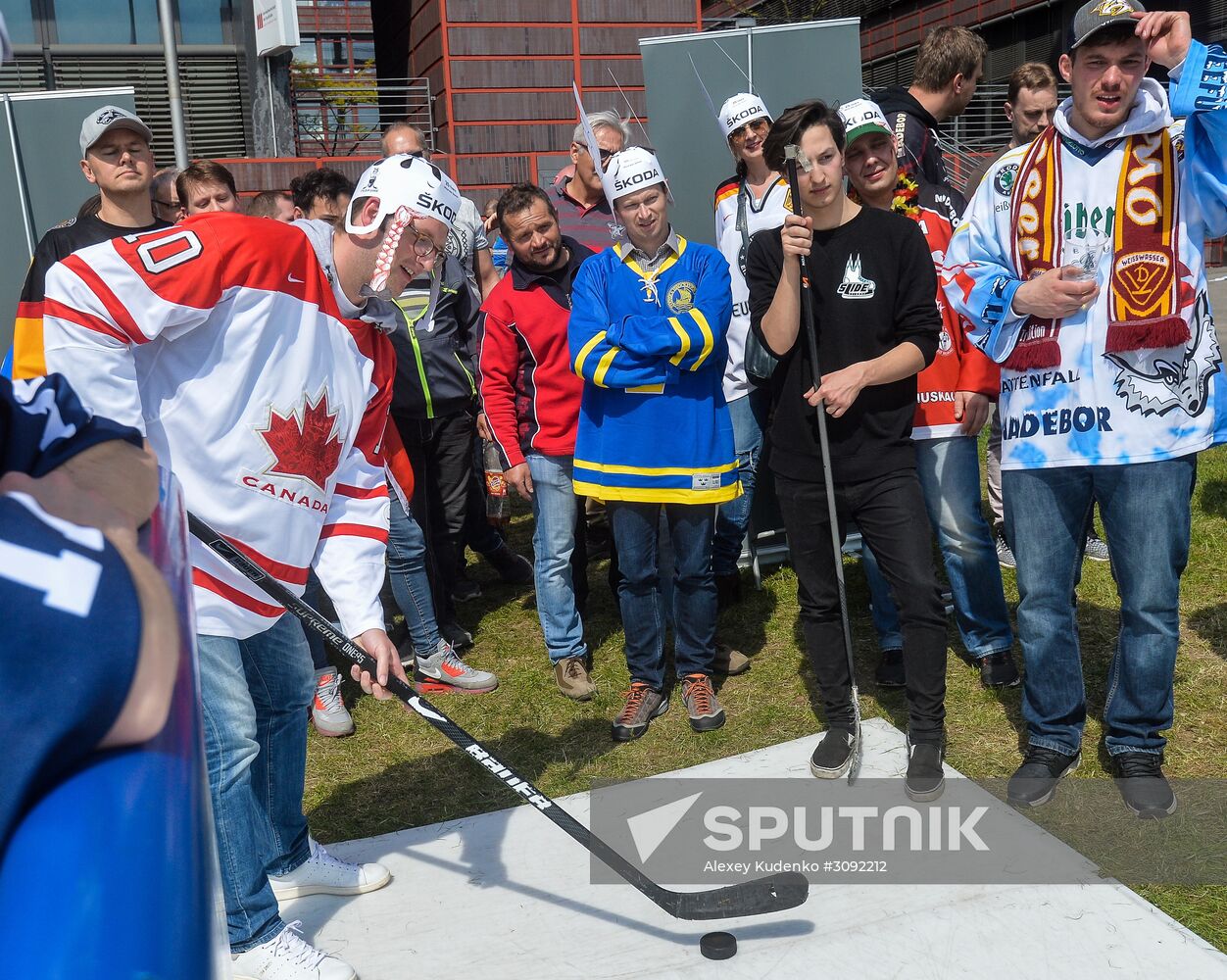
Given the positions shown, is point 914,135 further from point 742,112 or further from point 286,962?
point 286,962

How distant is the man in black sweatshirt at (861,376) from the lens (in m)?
3.61

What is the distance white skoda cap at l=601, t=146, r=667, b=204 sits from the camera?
13.9 feet

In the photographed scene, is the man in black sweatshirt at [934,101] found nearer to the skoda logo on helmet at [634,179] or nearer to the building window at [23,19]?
the skoda logo on helmet at [634,179]

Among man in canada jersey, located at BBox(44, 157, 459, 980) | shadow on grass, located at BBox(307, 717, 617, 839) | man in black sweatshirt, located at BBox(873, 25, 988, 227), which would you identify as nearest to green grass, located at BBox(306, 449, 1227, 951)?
shadow on grass, located at BBox(307, 717, 617, 839)

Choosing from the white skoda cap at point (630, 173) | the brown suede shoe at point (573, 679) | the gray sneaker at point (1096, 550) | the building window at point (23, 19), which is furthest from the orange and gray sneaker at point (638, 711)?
the building window at point (23, 19)

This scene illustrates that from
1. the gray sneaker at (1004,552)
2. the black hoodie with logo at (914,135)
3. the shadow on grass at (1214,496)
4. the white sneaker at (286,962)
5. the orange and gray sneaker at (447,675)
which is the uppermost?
the black hoodie with logo at (914,135)

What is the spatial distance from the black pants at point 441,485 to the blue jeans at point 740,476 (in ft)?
3.90

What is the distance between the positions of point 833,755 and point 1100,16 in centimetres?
228

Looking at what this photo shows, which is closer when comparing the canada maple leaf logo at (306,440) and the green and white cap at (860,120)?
the canada maple leaf logo at (306,440)

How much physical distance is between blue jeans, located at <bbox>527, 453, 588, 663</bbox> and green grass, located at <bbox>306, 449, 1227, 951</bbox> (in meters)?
0.24

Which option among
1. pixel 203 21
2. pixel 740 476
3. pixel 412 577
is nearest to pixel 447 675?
pixel 412 577

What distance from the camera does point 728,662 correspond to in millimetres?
4906

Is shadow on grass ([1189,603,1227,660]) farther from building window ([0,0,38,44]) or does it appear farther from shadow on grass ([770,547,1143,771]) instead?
building window ([0,0,38,44])

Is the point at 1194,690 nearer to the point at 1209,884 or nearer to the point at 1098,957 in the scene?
the point at 1209,884
